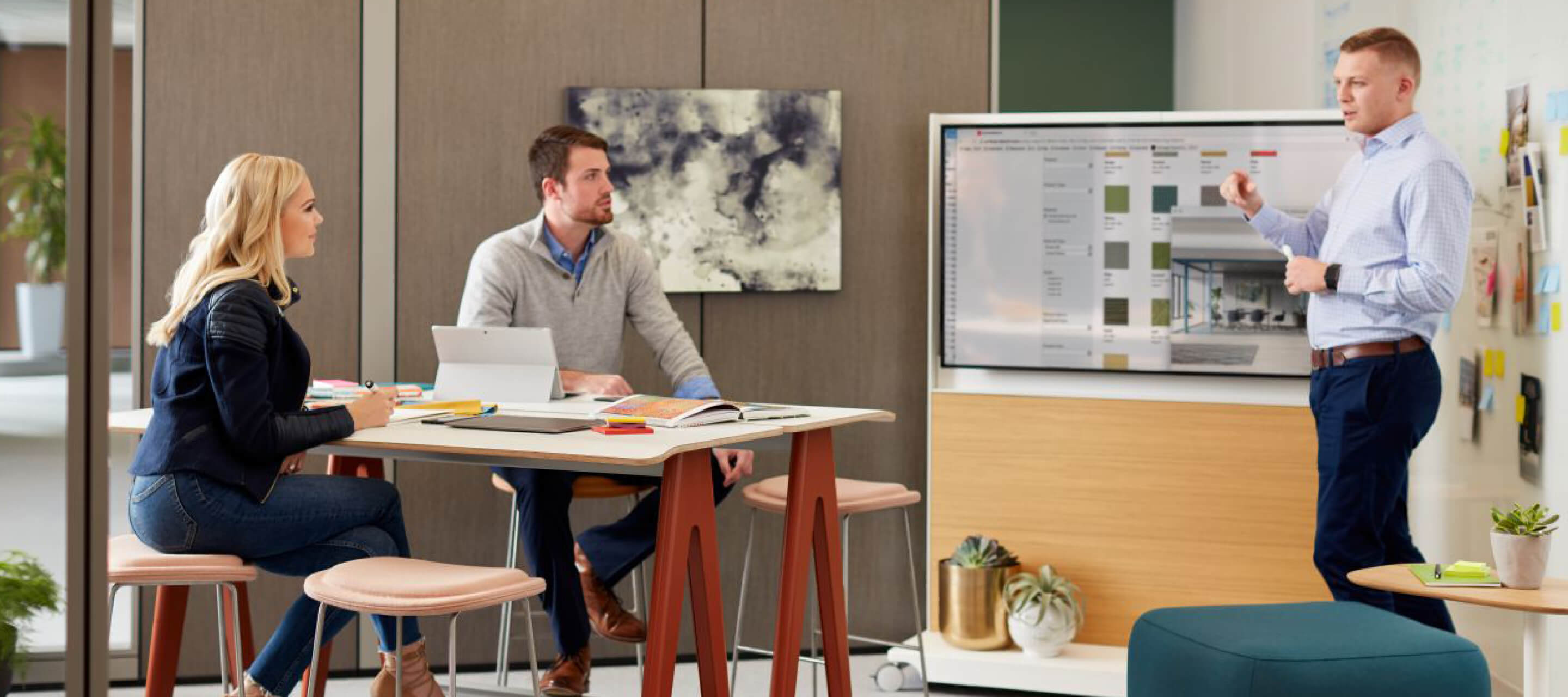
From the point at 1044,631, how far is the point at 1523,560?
161 centimetres

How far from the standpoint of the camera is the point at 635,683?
401 centimetres

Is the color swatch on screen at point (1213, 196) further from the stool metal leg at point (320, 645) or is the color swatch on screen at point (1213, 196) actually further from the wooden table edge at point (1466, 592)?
the stool metal leg at point (320, 645)

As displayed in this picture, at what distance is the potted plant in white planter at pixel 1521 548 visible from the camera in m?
2.33

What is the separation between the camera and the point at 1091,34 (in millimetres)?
7301

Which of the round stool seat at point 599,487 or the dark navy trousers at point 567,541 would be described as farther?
the round stool seat at point 599,487

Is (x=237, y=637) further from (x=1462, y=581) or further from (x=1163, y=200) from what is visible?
(x=1163, y=200)

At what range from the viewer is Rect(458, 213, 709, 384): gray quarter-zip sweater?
147 inches

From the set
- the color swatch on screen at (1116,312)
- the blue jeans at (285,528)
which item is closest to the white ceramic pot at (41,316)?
the blue jeans at (285,528)

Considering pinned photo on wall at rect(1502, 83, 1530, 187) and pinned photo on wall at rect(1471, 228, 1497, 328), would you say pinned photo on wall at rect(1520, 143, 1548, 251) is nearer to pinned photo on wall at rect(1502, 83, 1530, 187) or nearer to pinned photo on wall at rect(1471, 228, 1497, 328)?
pinned photo on wall at rect(1502, 83, 1530, 187)

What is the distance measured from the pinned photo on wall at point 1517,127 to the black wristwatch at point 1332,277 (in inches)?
23.7

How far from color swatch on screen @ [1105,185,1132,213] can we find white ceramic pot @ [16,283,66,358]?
3.15 metres

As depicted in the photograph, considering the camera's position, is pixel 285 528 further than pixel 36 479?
Yes

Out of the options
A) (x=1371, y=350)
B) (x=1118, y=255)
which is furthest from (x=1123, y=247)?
(x=1371, y=350)

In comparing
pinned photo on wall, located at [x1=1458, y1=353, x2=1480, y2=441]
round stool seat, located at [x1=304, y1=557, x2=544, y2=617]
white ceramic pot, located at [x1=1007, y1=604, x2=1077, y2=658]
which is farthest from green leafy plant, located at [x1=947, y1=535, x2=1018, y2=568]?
round stool seat, located at [x1=304, y1=557, x2=544, y2=617]
